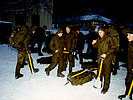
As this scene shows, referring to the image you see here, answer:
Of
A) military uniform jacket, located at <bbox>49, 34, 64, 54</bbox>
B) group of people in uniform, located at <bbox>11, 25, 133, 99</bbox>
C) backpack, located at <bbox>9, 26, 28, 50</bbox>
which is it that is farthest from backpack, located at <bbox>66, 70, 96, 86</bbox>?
backpack, located at <bbox>9, 26, 28, 50</bbox>

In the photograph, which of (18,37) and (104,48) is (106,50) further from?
(18,37)

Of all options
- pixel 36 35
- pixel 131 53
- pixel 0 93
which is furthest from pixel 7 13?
pixel 131 53

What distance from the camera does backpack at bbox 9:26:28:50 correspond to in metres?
4.35

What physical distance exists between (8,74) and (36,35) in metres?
4.26

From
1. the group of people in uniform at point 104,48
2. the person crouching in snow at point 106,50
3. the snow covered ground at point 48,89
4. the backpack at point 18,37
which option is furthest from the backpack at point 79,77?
the backpack at point 18,37

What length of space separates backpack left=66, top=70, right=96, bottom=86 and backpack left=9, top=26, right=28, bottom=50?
2.08m

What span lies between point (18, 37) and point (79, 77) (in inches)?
101

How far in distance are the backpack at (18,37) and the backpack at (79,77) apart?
2.08 m

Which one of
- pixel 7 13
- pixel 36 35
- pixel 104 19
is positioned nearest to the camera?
pixel 36 35

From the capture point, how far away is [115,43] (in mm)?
3717

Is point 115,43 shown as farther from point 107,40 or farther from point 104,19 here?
point 104,19

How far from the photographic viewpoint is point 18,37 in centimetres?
437

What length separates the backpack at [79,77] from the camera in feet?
14.4

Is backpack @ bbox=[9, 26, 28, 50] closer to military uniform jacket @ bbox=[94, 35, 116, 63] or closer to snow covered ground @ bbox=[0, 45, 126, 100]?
snow covered ground @ bbox=[0, 45, 126, 100]
